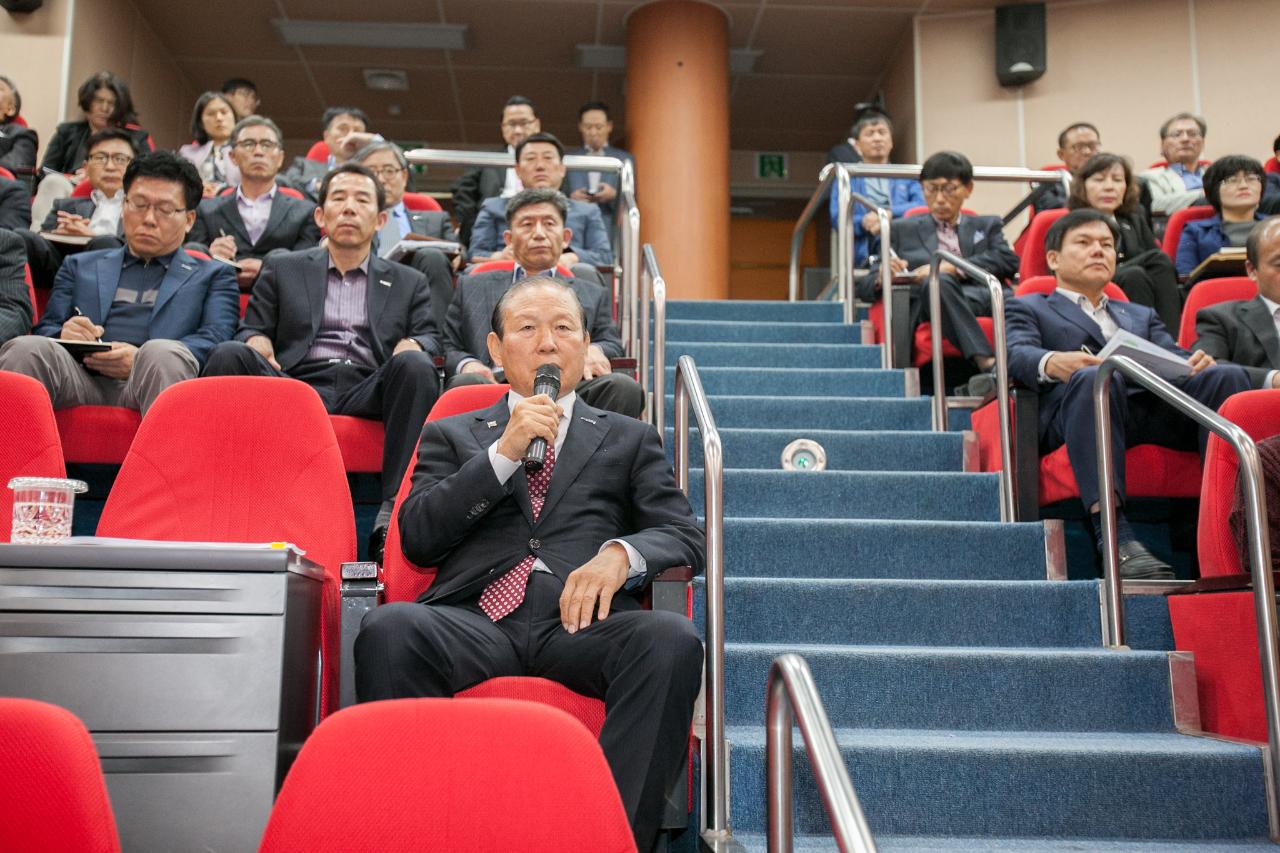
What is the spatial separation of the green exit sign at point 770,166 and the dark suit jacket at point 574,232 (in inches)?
183

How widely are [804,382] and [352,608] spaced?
2.57m

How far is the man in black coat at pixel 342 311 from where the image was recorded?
320 centimetres

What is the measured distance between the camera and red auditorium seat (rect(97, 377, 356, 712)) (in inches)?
85.4

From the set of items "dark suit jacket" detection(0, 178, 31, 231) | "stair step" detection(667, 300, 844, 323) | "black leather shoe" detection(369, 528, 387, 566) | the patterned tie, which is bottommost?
the patterned tie

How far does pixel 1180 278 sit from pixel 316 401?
3822 mm

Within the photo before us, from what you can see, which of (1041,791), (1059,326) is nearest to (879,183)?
(1059,326)

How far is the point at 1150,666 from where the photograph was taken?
2.50m

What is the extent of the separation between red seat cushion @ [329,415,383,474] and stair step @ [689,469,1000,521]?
88 centimetres

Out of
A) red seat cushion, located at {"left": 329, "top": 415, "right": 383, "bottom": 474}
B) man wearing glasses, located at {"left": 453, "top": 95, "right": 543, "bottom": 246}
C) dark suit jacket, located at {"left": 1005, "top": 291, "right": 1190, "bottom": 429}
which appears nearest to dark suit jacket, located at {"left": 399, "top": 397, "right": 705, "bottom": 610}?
red seat cushion, located at {"left": 329, "top": 415, "right": 383, "bottom": 474}

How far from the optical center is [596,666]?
1.89m

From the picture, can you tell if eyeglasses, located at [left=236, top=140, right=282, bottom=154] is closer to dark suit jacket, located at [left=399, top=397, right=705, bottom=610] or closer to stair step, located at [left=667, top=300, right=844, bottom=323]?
stair step, located at [left=667, top=300, right=844, bottom=323]

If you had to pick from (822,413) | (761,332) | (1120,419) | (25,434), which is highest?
(761,332)

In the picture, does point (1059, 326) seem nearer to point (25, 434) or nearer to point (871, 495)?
point (871, 495)

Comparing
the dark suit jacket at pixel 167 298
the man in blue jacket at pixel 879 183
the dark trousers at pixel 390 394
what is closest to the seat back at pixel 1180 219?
the man in blue jacket at pixel 879 183
